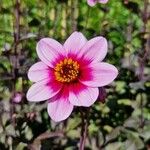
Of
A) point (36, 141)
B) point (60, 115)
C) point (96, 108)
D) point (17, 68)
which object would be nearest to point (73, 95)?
point (60, 115)

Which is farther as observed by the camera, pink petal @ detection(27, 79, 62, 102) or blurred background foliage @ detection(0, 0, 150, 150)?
blurred background foliage @ detection(0, 0, 150, 150)

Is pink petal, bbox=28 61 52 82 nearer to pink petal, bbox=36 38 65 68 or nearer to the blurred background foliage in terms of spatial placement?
pink petal, bbox=36 38 65 68

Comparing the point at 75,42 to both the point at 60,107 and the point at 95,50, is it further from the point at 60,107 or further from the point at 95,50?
the point at 60,107

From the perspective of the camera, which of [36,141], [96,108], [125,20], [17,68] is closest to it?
[36,141]

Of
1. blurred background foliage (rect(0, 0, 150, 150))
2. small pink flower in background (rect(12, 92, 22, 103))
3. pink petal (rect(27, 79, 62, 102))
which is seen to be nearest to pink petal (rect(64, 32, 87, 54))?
pink petal (rect(27, 79, 62, 102))

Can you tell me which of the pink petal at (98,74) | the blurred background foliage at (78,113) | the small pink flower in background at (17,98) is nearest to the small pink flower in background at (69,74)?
the pink petal at (98,74)

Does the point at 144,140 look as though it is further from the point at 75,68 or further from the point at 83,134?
the point at 75,68

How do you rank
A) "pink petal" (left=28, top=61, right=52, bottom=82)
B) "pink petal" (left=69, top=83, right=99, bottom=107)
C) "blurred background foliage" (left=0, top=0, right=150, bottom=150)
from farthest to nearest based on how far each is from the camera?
"blurred background foliage" (left=0, top=0, right=150, bottom=150) < "pink petal" (left=28, top=61, right=52, bottom=82) < "pink petal" (left=69, top=83, right=99, bottom=107)

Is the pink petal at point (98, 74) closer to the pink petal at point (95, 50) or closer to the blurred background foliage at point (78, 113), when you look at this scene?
the pink petal at point (95, 50)
